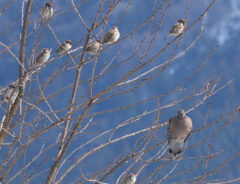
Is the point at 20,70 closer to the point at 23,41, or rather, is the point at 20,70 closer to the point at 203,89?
the point at 23,41

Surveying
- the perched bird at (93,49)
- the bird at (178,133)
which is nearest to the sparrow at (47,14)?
the perched bird at (93,49)

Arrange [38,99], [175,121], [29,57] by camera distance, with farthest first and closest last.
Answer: [175,121] < [38,99] < [29,57]

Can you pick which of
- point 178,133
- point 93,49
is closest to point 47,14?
point 93,49

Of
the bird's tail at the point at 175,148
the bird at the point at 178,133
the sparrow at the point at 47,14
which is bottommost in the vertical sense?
the bird's tail at the point at 175,148

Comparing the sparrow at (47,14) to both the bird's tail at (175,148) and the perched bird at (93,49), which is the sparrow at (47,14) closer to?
the perched bird at (93,49)

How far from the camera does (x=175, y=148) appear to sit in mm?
4176

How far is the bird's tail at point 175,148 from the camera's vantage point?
159 inches

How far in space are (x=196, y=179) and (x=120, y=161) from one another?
647 millimetres

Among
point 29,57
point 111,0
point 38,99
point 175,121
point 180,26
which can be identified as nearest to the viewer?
point 111,0

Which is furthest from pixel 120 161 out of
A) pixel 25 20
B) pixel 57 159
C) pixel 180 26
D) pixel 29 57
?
pixel 180 26

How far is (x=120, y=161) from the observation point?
321 centimetres

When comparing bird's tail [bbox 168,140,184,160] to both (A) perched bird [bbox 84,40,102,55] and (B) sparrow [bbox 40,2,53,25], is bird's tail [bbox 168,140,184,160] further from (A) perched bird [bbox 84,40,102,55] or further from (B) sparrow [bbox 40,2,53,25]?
(B) sparrow [bbox 40,2,53,25]

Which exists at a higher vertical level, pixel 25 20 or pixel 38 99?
pixel 25 20

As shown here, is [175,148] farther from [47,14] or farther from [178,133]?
[47,14]
